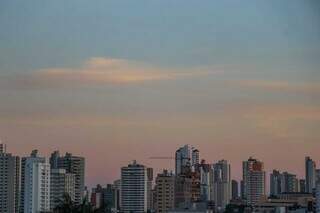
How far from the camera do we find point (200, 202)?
12.2 meters

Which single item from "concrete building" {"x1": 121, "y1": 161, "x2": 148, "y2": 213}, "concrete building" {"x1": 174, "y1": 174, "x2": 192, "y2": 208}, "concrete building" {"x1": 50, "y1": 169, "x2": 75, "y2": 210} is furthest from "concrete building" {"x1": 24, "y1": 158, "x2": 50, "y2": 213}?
"concrete building" {"x1": 174, "y1": 174, "x2": 192, "y2": 208}

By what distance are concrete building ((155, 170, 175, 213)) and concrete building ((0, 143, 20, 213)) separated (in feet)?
6.53

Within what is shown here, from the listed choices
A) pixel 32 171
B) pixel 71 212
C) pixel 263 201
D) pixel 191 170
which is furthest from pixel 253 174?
pixel 71 212

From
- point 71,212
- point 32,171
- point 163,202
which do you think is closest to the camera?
point 71,212

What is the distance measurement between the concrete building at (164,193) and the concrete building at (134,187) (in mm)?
225

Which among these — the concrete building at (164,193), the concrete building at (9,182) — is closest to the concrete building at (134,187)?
the concrete building at (164,193)

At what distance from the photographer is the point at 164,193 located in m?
11.6

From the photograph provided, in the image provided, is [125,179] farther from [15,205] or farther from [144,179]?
[15,205]

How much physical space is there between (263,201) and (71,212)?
839 centimetres

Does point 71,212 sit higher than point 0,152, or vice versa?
point 0,152

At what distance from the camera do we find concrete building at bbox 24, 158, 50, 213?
848 cm

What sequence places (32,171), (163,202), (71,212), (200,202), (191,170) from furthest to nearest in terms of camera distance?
(191,170), (200,202), (163,202), (32,171), (71,212)

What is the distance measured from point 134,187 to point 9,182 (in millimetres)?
2406

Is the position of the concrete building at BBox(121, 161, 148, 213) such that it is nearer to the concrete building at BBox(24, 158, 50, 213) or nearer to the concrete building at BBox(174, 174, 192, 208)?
the concrete building at BBox(174, 174, 192, 208)
